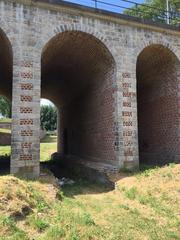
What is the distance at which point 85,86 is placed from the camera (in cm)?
1467

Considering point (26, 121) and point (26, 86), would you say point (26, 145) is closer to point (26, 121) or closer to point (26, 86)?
point (26, 121)

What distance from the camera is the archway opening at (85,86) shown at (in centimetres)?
1120

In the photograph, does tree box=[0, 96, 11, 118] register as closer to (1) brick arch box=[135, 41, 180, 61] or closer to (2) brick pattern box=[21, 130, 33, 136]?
(1) brick arch box=[135, 41, 180, 61]

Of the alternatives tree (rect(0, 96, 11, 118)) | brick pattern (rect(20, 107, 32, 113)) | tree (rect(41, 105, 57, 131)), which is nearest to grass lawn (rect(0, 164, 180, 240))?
brick pattern (rect(20, 107, 32, 113))

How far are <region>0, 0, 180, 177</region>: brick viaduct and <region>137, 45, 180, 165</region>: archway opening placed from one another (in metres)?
0.05

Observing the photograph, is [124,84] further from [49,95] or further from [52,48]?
[49,95]

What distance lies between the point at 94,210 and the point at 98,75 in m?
7.43

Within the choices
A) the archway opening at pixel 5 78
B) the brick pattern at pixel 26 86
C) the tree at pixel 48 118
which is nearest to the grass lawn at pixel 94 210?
the brick pattern at pixel 26 86

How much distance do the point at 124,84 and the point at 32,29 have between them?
4363mm

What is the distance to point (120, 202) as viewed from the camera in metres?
7.79

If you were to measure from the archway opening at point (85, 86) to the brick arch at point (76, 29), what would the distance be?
15 centimetres

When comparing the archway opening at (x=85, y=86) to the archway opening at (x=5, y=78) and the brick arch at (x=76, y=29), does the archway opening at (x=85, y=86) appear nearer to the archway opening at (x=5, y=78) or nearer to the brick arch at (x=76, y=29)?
the brick arch at (x=76, y=29)

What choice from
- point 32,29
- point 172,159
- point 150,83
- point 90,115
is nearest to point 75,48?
point 32,29

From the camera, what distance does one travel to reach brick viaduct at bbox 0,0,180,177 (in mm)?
9438
